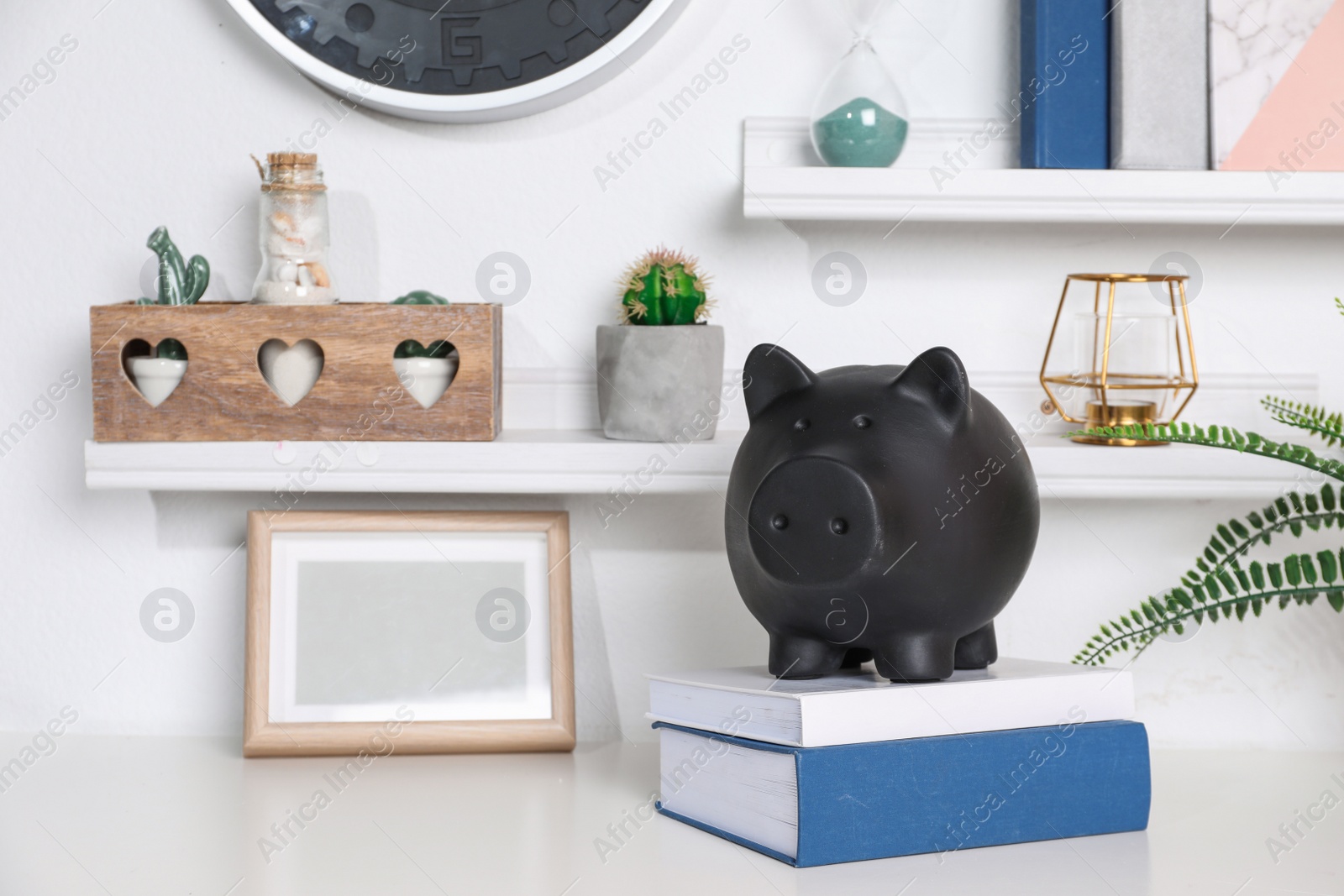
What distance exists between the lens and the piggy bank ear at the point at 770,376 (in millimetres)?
867

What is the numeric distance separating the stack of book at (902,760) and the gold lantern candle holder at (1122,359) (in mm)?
284

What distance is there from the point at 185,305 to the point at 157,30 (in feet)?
1.06

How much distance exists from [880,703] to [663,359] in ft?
1.22

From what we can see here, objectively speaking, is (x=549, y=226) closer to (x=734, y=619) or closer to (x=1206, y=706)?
(x=734, y=619)

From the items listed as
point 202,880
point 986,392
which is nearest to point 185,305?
point 202,880

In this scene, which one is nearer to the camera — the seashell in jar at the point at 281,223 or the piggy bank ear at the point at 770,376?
the piggy bank ear at the point at 770,376

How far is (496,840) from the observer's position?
2.85 feet

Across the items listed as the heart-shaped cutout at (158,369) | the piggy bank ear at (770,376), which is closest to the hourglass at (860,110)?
the piggy bank ear at (770,376)

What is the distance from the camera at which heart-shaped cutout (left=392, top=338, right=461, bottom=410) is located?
1.03m

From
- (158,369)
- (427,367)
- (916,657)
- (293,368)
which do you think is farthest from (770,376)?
(158,369)

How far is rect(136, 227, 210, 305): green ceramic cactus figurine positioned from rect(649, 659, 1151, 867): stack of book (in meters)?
0.56

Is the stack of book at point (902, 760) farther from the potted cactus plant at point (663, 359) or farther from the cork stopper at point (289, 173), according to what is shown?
the cork stopper at point (289, 173)

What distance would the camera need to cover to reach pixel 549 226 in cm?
116

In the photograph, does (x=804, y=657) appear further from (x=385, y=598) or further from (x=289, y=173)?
(x=289, y=173)
